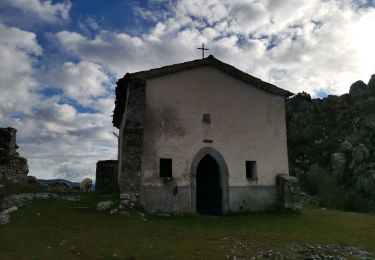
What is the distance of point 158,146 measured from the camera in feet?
59.3

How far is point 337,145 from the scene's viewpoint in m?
52.2

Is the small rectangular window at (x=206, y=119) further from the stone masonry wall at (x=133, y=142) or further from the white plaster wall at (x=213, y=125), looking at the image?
the stone masonry wall at (x=133, y=142)

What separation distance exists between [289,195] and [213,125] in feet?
18.0

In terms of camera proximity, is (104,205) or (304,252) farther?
(104,205)

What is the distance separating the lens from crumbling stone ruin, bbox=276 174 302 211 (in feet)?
63.7

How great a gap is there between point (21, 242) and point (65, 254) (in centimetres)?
222

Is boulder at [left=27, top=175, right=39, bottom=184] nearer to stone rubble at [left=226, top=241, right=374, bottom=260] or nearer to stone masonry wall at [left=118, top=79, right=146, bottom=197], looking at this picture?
stone masonry wall at [left=118, top=79, right=146, bottom=197]

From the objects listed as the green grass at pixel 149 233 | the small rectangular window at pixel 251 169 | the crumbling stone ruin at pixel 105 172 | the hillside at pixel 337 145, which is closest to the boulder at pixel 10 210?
the green grass at pixel 149 233

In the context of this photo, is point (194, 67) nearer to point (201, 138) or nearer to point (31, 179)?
point (201, 138)

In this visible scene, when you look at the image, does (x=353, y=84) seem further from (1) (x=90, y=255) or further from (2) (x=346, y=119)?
(1) (x=90, y=255)

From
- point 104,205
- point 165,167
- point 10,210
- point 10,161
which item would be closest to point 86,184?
point 10,161

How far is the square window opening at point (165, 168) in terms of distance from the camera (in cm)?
1828

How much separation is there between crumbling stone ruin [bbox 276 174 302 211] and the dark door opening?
3.35m

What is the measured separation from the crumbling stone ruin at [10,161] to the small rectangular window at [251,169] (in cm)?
1352
